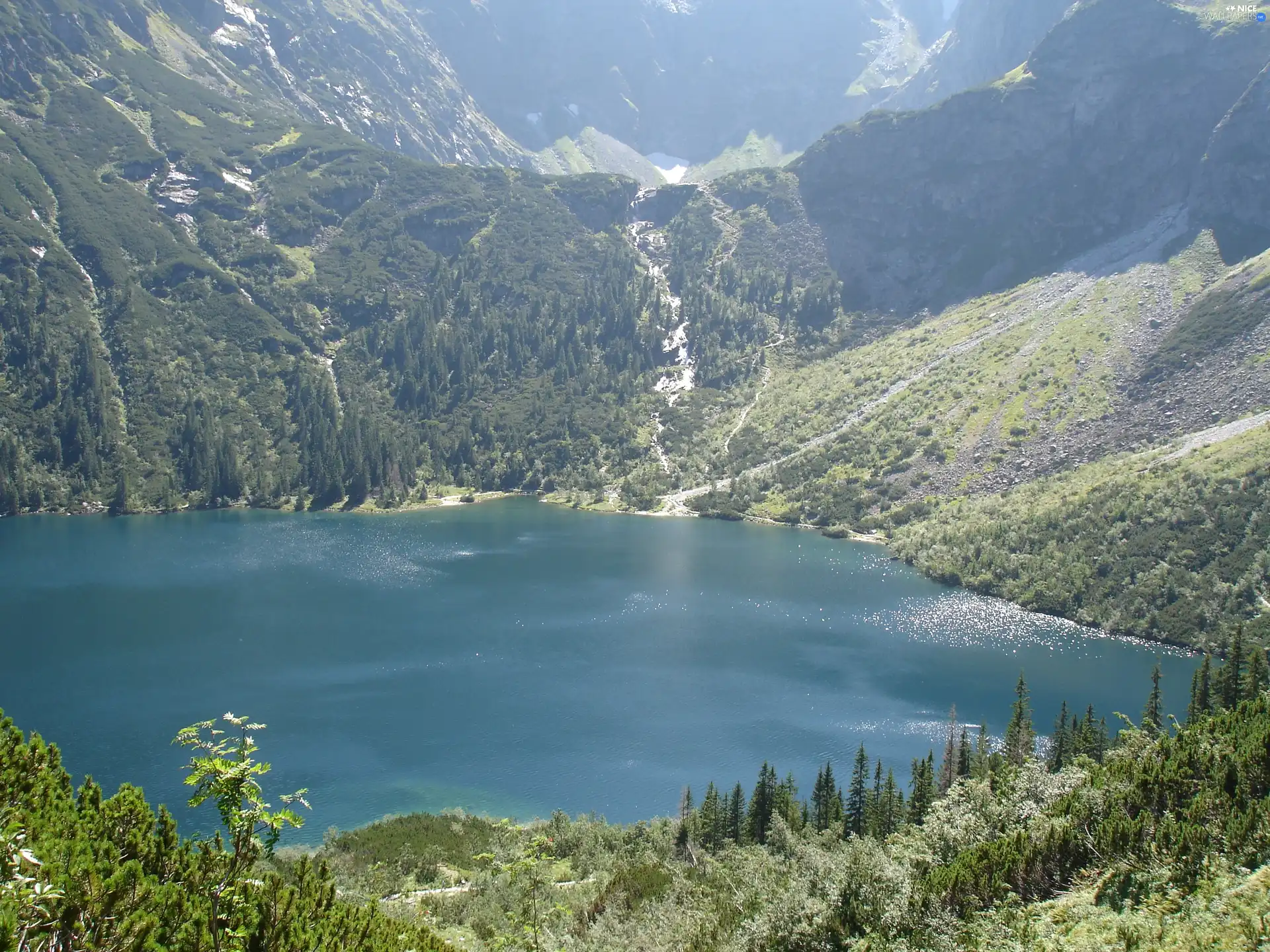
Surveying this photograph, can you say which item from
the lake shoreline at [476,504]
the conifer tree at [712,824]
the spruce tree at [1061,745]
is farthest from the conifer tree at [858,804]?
the lake shoreline at [476,504]

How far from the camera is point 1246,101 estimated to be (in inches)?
7854

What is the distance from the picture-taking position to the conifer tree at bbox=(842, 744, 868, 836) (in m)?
48.3

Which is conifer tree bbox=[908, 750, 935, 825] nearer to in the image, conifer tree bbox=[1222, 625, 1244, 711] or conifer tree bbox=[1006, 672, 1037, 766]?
conifer tree bbox=[1006, 672, 1037, 766]

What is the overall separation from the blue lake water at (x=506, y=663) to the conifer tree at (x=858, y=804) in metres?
7.47

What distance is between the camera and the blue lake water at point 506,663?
191 feet

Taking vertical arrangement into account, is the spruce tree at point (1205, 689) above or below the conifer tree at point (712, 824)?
above

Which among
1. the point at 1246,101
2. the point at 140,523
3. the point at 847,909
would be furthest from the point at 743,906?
the point at 1246,101

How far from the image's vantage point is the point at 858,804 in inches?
1951

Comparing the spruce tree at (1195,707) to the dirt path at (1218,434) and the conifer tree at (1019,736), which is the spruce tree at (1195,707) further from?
the dirt path at (1218,434)

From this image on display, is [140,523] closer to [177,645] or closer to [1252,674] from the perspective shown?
[177,645]

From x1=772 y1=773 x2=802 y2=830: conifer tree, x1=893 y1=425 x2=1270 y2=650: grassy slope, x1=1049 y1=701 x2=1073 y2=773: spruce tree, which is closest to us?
x1=772 y1=773 x2=802 y2=830: conifer tree

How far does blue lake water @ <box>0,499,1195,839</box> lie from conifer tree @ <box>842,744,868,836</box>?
747cm

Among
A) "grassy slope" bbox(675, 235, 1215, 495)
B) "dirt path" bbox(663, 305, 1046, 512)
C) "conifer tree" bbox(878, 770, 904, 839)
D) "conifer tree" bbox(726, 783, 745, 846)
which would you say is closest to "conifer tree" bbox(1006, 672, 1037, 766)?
"conifer tree" bbox(878, 770, 904, 839)

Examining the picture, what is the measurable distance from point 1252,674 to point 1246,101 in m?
204
